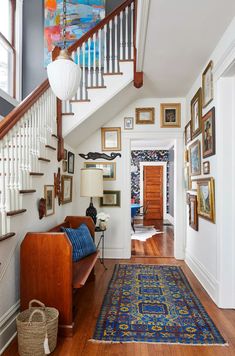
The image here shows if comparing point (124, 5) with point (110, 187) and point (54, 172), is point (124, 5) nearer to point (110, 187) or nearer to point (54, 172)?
point (54, 172)

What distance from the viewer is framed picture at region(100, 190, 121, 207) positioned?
4.68 meters

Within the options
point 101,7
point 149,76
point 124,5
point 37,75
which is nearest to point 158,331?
point 149,76

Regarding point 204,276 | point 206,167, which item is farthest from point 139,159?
point 204,276

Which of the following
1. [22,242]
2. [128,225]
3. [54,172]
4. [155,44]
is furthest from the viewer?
[128,225]

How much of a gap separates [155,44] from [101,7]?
8.74 ft

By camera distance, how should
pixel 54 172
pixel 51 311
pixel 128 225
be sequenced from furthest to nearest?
pixel 128 225 → pixel 54 172 → pixel 51 311

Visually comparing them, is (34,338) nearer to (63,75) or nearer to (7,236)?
(7,236)

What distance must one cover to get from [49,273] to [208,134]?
232cm

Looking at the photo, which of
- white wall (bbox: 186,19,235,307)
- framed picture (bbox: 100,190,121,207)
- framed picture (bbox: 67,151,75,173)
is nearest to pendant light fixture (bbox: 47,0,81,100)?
white wall (bbox: 186,19,235,307)

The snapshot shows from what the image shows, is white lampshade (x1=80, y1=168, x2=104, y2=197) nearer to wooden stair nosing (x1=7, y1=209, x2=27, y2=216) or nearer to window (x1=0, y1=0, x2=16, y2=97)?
wooden stair nosing (x1=7, y1=209, x2=27, y2=216)

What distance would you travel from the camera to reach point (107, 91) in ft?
11.9

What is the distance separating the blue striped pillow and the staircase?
0.70 meters

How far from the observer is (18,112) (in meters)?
2.31

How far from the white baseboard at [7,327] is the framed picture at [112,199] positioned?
99.4 inches
